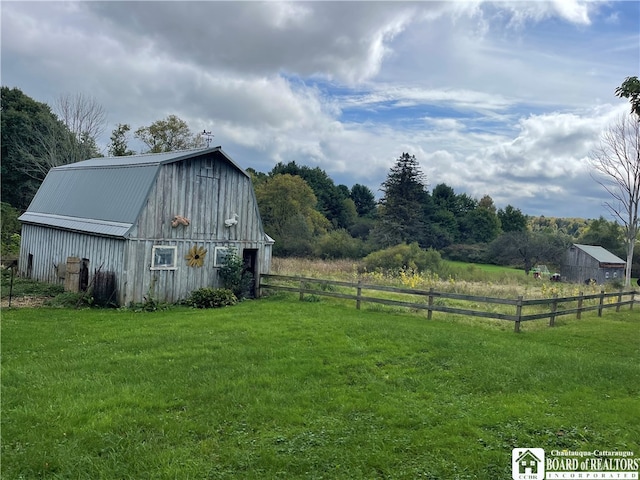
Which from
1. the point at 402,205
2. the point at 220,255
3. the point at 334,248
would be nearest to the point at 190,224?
the point at 220,255

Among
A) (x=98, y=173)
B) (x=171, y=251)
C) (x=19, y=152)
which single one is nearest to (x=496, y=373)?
(x=171, y=251)

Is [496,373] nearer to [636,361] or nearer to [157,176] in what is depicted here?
[636,361]

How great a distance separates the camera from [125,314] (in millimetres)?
12750

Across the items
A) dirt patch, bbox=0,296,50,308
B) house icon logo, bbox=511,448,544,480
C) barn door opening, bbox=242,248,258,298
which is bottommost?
house icon logo, bbox=511,448,544,480

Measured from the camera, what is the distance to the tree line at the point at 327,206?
33062 mm

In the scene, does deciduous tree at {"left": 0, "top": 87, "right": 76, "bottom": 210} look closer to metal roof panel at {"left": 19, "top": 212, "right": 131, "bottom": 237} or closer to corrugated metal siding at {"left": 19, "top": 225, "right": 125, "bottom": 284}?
metal roof panel at {"left": 19, "top": 212, "right": 131, "bottom": 237}

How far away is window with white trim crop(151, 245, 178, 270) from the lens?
14461 millimetres

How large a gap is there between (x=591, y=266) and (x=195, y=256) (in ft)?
111

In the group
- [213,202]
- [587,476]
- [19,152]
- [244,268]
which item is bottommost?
[587,476]

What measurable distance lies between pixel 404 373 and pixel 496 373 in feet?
5.53

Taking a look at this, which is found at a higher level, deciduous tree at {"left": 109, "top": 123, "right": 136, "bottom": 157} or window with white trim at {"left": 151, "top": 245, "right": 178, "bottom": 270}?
deciduous tree at {"left": 109, "top": 123, "right": 136, "bottom": 157}

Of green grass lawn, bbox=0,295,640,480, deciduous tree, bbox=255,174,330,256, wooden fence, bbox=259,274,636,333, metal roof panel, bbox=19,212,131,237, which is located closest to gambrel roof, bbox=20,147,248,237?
metal roof panel, bbox=19,212,131,237

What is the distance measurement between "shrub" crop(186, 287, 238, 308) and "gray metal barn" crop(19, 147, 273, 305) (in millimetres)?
561

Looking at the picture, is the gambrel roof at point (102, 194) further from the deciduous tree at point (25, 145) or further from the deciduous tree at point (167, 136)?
the deciduous tree at point (167, 136)
